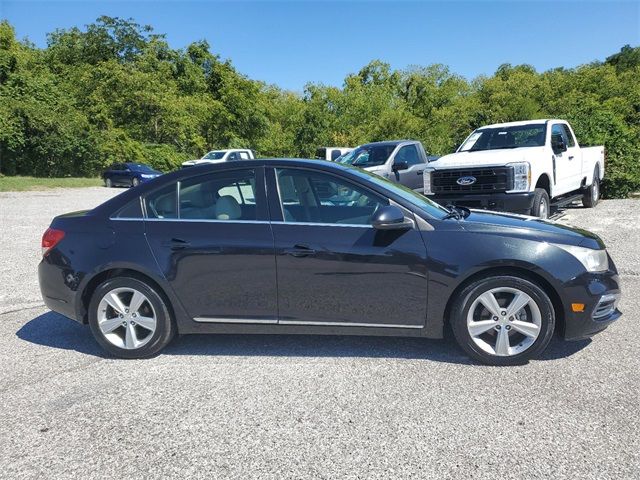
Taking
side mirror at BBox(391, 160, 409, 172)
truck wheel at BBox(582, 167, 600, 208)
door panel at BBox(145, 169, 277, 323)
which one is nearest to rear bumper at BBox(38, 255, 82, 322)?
door panel at BBox(145, 169, 277, 323)

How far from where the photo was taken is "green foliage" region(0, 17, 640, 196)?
112ft

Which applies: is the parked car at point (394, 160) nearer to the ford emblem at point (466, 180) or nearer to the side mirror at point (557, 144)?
the side mirror at point (557, 144)

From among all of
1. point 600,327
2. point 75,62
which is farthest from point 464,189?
point 75,62

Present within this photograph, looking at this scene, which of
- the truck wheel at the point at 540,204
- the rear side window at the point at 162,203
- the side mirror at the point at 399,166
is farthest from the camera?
the side mirror at the point at 399,166

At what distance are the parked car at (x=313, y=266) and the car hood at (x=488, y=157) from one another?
4.73 m

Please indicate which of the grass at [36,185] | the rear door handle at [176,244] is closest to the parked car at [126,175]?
the grass at [36,185]

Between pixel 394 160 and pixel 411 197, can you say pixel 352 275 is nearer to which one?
pixel 411 197

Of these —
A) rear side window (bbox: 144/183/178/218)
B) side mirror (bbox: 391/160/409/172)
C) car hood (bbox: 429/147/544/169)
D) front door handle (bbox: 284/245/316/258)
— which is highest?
car hood (bbox: 429/147/544/169)

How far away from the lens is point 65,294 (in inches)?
173

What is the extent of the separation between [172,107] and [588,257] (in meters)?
40.0

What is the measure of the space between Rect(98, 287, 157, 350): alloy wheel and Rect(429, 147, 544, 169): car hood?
639 cm

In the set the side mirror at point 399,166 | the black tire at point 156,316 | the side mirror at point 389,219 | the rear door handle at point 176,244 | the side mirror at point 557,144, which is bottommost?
the black tire at point 156,316

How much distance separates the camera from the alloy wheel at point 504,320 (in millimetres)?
3896

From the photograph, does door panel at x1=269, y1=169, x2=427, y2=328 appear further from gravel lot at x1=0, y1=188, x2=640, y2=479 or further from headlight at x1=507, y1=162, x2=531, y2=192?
headlight at x1=507, y1=162, x2=531, y2=192
